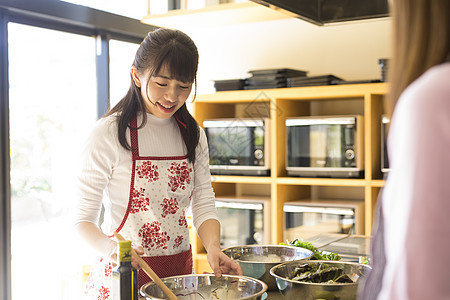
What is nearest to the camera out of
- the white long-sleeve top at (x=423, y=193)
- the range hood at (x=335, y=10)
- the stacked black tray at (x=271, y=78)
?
the white long-sleeve top at (x=423, y=193)

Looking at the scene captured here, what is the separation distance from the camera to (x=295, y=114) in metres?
3.61

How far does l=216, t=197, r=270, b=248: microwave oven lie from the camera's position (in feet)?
11.5

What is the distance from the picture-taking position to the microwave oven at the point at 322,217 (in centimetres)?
322

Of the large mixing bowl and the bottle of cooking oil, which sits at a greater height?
the bottle of cooking oil

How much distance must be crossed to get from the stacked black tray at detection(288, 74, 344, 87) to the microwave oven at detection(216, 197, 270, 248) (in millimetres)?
748

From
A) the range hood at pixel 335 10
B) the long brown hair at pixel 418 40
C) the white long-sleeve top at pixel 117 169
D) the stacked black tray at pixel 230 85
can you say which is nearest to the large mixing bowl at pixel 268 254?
the white long-sleeve top at pixel 117 169

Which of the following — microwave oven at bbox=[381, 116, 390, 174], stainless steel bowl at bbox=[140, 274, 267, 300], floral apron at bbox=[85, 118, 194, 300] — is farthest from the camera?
microwave oven at bbox=[381, 116, 390, 174]

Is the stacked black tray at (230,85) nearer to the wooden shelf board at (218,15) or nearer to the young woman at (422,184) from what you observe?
the wooden shelf board at (218,15)

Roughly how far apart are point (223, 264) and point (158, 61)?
1.87ft

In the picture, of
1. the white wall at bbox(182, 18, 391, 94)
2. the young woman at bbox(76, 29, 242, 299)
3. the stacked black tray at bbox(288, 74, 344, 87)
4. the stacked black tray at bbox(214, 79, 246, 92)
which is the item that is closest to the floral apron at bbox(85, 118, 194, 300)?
the young woman at bbox(76, 29, 242, 299)

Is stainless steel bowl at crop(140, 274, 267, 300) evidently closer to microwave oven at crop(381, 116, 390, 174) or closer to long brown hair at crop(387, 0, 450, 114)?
→ long brown hair at crop(387, 0, 450, 114)

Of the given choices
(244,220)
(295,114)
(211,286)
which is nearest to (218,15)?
(295,114)

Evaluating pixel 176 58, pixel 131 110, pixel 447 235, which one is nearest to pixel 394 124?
pixel 447 235

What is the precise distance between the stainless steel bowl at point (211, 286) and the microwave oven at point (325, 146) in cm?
205
